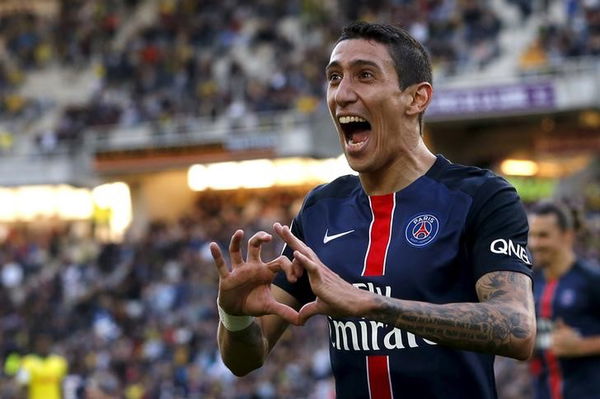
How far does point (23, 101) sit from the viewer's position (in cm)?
3106

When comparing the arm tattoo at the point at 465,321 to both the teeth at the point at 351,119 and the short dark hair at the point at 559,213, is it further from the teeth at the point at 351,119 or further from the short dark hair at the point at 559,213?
the short dark hair at the point at 559,213

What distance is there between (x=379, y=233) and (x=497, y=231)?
42 cm

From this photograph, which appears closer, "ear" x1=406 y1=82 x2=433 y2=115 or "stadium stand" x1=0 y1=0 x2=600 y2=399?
"ear" x1=406 y1=82 x2=433 y2=115

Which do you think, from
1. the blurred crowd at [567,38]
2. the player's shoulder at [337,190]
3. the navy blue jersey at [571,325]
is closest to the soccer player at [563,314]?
the navy blue jersey at [571,325]

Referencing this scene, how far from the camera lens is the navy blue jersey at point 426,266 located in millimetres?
3615

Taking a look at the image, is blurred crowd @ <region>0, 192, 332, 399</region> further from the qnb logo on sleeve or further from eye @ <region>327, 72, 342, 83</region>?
the qnb logo on sleeve

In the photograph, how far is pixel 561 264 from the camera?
7.15m

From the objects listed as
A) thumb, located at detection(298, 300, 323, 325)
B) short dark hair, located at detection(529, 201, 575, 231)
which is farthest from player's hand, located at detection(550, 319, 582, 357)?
thumb, located at detection(298, 300, 323, 325)

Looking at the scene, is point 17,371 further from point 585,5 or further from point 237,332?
point 237,332

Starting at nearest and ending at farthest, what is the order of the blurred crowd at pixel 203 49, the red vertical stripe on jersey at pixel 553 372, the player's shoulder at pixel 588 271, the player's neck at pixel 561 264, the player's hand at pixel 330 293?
the player's hand at pixel 330 293 → the red vertical stripe on jersey at pixel 553 372 → the player's shoulder at pixel 588 271 → the player's neck at pixel 561 264 → the blurred crowd at pixel 203 49

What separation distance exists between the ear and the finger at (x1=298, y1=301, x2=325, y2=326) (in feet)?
2.68

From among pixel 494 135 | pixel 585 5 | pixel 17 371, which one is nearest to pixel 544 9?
pixel 585 5

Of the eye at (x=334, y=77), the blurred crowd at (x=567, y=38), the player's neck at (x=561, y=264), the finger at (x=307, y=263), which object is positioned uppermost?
the blurred crowd at (x=567, y=38)

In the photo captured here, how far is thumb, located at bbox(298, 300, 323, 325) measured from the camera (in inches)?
131
